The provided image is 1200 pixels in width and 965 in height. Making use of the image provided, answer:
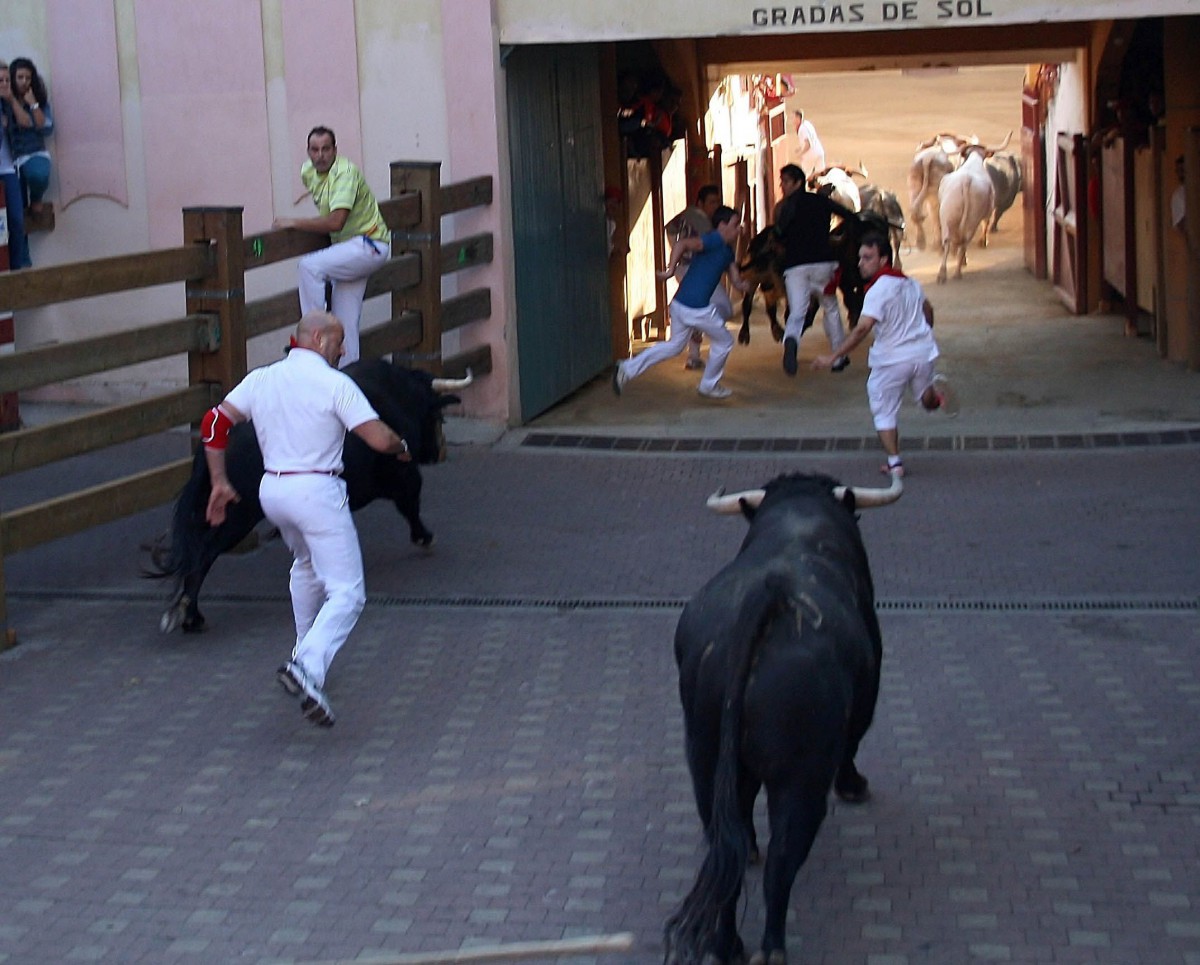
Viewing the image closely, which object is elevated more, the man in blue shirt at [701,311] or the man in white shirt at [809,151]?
the man in white shirt at [809,151]

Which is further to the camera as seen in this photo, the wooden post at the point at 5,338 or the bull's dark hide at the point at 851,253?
the bull's dark hide at the point at 851,253

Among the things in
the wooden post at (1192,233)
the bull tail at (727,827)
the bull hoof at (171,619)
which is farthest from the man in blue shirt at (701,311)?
the bull tail at (727,827)

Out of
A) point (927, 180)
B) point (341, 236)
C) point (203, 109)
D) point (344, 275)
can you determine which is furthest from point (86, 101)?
point (927, 180)

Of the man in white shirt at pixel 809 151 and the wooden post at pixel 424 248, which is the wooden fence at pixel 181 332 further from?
the man in white shirt at pixel 809 151

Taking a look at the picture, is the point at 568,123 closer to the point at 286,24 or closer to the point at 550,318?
the point at 550,318

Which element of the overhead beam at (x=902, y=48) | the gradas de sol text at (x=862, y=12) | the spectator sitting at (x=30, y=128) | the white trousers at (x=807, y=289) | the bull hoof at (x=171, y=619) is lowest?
the bull hoof at (x=171, y=619)

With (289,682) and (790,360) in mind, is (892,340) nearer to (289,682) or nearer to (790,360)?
(790,360)

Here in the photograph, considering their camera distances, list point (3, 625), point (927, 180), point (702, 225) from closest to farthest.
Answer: point (3, 625) → point (702, 225) → point (927, 180)

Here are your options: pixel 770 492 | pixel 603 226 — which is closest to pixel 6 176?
pixel 603 226

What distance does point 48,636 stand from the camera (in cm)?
831

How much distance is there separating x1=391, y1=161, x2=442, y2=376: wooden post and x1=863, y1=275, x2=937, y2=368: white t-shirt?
9.44 feet

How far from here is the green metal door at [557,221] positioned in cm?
1293

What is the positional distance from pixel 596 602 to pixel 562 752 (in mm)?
2049

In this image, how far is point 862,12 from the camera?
11727 millimetres
